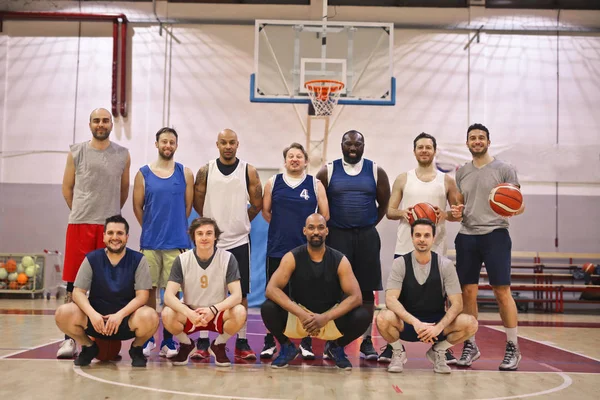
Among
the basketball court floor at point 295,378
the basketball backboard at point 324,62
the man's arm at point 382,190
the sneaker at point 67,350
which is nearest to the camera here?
the basketball court floor at point 295,378

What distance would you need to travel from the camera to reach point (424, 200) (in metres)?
4.86

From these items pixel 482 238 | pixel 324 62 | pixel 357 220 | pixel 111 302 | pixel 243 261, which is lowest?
pixel 111 302

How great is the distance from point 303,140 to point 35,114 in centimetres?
533

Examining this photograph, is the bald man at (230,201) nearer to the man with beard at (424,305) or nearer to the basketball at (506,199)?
the man with beard at (424,305)

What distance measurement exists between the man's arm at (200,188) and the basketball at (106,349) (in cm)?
129

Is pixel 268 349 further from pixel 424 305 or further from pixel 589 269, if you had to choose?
pixel 589 269

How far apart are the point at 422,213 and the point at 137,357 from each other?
2351mm

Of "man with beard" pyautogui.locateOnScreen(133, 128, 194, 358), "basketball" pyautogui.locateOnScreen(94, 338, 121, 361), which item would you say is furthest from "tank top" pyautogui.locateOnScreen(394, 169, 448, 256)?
"basketball" pyautogui.locateOnScreen(94, 338, 121, 361)

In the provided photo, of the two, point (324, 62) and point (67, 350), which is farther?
point (324, 62)

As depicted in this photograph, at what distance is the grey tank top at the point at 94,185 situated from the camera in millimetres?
4730

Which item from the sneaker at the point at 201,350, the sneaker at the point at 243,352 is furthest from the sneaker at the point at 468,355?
the sneaker at the point at 201,350

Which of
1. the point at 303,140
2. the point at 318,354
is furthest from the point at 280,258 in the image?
the point at 303,140

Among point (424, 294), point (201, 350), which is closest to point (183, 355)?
point (201, 350)

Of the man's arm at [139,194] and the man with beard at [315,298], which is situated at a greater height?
the man's arm at [139,194]
